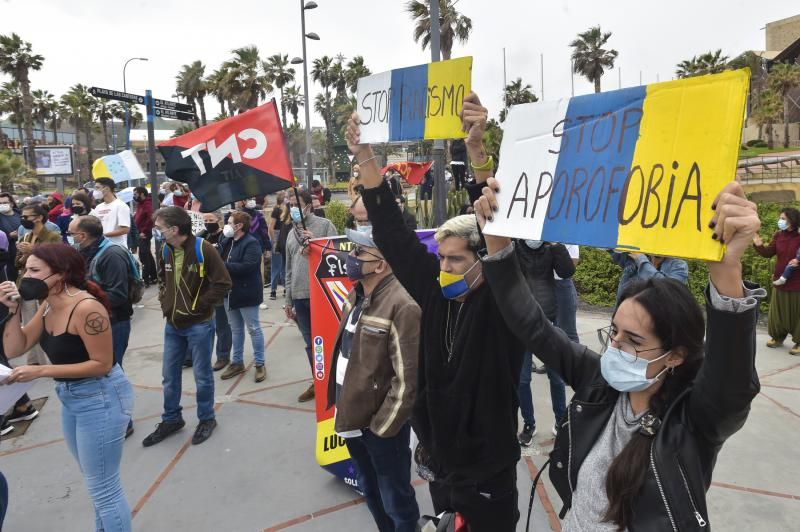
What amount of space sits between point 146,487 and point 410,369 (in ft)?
8.34

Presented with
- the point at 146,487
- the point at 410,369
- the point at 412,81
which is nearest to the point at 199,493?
the point at 146,487

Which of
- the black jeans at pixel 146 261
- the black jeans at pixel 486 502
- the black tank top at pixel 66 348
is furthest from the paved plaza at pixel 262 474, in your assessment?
the black jeans at pixel 146 261

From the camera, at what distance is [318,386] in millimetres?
3865

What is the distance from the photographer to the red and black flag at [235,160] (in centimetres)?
429

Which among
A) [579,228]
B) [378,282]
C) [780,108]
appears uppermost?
[780,108]

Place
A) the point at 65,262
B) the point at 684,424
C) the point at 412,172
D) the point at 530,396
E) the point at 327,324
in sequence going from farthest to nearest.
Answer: the point at 412,172
the point at 530,396
the point at 327,324
the point at 65,262
the point at 684,424

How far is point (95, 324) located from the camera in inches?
108

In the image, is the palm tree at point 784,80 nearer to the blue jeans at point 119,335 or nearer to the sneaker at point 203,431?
the sneaker at point 203,431

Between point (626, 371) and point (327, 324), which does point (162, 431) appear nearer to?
point (327, 324)

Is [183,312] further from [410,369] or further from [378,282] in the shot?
[410,369]

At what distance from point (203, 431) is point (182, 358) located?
0.64m

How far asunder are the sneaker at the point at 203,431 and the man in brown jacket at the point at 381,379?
2.20 meters

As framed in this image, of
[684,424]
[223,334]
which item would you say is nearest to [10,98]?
[223,334]

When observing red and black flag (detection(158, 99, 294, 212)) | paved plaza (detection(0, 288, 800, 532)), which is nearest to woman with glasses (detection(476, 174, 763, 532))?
paved plaza (detection(0, 288, 800, 532))
